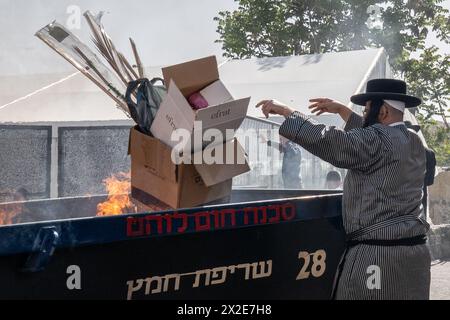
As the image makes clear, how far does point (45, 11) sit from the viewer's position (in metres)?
12.1

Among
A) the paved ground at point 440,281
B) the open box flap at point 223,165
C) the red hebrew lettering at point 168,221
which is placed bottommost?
the paved ground at point 440,281

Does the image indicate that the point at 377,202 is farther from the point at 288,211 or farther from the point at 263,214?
the point at 263,214

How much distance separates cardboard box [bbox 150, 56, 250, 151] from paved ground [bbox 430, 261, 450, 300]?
3.93 metres

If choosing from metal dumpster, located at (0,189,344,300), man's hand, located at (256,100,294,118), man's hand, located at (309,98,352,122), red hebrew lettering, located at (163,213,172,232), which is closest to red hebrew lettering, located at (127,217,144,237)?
metal dumpster, located at (0,189,344,300)

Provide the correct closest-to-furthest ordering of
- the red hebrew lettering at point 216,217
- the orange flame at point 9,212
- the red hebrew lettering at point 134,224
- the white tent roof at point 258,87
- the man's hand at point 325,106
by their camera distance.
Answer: the red hebrew lettering at point 134,224, the red hebrew lettering at point 216,217, the man's hand at point 325,106, the orange flame at point 9,212, the white tent roof at point 258,87

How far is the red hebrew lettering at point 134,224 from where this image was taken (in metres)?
2.83

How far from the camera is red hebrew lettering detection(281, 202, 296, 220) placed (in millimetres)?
3369

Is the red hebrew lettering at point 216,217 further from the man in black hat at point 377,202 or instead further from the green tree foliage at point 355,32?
the green tree foliage at point 355,32

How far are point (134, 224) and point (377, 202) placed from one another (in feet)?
4.12

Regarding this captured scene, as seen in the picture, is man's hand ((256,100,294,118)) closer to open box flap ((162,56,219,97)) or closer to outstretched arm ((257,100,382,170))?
outstretched arm ((257,100,382,170))

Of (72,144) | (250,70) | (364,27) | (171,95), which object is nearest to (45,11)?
(250,70)

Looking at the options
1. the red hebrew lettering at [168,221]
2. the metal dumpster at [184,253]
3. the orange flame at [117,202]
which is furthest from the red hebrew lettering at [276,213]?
the orange flame at [117,202]
